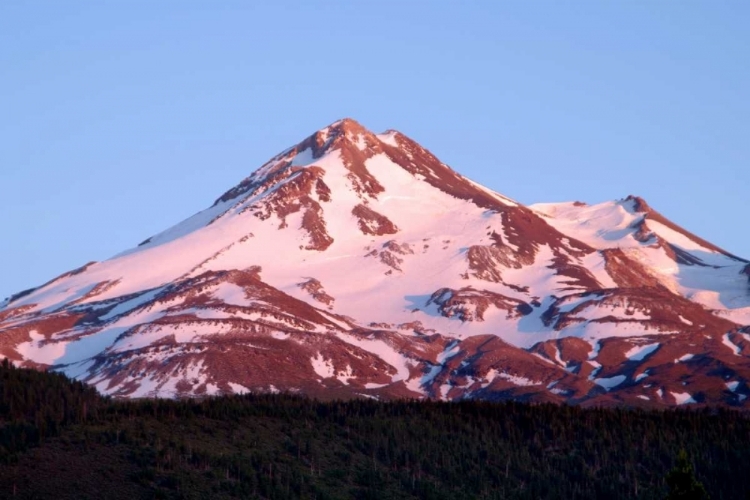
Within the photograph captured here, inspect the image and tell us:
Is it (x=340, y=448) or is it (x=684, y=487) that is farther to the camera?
(x=340, y=448)

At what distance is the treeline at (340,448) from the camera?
99562 mm

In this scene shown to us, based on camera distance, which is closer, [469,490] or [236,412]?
[469,490]

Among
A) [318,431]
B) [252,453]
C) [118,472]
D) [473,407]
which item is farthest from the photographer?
[473,407]

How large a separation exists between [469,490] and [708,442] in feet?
77.1

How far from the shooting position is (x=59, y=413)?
110 meters

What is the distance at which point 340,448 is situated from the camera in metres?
115

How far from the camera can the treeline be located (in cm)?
9956

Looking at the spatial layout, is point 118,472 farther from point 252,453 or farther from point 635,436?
point 635,436

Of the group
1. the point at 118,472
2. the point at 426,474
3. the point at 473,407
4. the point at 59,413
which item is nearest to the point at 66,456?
the point at 118,472

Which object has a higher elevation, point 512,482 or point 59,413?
point 59,413

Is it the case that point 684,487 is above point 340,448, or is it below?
below

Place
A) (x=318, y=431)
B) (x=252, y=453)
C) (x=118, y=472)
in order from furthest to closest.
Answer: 1. (x=318, y=431)
2. (x=252, y=453)
3. (x=118, y=472)

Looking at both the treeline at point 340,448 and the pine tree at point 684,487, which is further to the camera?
the treeline at point 340,448

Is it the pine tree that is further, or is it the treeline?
the treeline
